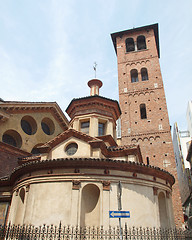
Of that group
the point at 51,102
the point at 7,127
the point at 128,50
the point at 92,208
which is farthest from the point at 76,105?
the point at 128,50

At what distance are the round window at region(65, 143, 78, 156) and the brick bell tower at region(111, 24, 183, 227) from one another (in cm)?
1264

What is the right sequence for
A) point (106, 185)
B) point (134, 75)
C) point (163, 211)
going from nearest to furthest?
point (106, 185) < point (163, 211) < point (134, 75)

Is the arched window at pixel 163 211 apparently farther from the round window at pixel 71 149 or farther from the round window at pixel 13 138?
the round window at pixel 13 138

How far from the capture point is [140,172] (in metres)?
14.3

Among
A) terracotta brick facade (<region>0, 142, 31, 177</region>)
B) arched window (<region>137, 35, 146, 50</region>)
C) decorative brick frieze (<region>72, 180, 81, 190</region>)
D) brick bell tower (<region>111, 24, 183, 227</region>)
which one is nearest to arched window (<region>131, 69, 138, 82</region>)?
brick bell tower (<region>111, 24, 183, 227</region>)

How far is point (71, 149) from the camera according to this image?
1570 centimetres

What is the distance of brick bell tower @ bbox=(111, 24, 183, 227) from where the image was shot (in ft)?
84.3

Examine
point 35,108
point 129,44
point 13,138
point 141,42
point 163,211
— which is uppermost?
point 141,42

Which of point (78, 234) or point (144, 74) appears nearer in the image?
point (78, 234)

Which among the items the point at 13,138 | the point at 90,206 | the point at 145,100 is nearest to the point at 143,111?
the point at 145,100

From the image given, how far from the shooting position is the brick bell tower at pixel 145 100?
84.3 ft

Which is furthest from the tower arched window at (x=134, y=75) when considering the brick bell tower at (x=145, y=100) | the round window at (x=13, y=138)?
the round window at (x=13, y=138)

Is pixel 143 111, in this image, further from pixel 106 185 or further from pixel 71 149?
pixel 106 185

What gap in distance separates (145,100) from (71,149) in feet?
55.7
